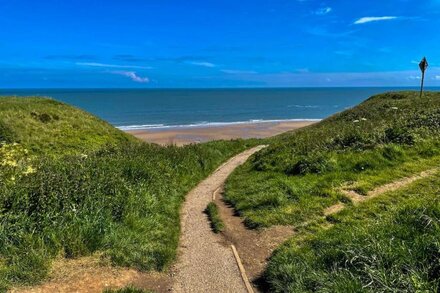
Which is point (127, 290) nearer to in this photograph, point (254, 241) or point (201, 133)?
point (254, 241)

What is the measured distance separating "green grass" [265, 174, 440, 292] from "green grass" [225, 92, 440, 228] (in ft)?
5.68

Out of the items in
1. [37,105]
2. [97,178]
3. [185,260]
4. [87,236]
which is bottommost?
[185,260]

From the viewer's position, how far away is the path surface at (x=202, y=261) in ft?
23.1

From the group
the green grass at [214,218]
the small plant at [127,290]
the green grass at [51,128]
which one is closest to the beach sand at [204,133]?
the green grass at [51,128]

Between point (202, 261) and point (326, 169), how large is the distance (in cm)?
670

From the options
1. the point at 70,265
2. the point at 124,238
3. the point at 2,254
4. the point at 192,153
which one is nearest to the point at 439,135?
the point at 192,153

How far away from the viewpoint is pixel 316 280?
6066 mm

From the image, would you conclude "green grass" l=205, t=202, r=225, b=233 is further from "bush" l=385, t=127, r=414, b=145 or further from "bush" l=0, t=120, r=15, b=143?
"bush" l=0, t=120, r=15, b=143

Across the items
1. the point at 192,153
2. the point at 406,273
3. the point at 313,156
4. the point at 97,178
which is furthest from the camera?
the point at 192,153

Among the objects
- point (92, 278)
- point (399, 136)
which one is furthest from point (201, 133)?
point (92, 278)

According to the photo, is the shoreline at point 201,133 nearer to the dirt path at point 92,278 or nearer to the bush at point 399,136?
the bush at point 399,136

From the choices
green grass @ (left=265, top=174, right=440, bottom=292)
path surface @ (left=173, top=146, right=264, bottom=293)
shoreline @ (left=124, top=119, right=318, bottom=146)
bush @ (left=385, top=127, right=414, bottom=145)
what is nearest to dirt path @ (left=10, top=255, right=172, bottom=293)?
path surface @ (left=173, top=146, right=264, bottom=293)

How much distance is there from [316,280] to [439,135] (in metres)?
12.2

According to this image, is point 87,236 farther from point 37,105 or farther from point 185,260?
point 37,105
